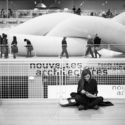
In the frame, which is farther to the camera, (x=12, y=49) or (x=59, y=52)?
(x=59, y=52)

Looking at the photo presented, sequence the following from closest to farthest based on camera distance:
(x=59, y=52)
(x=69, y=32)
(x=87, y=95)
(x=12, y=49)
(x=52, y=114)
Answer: (x=52, y=114) → (x=87, y=95) → (x=12, y=49) → (x=59, y=52) → (x=69, y=32)

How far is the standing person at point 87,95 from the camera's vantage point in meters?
5.50

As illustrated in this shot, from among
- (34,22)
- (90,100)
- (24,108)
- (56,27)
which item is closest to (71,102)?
(90,100)

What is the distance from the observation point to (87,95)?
5488 mm

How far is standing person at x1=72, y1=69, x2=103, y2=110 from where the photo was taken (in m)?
5.50

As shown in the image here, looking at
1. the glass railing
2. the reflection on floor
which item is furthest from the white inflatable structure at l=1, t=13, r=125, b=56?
the reflection on floor

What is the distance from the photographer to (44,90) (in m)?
6.18

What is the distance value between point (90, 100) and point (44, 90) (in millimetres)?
992

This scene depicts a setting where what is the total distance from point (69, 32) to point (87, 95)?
34.2ft

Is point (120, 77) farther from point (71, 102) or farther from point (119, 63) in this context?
point (71, 102)

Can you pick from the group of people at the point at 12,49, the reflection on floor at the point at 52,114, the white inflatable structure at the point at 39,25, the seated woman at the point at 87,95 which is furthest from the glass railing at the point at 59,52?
the seated woman at the point at 87,95

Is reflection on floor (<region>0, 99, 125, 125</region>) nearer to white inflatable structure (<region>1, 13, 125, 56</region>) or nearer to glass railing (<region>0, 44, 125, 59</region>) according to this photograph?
glass railing (<region>0, 44, 125, 59</region>)

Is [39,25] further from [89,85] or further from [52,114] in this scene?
[52,114]

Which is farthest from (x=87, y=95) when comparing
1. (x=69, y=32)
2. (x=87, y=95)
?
(x=69, y=32)
